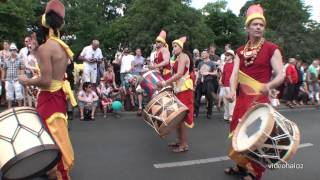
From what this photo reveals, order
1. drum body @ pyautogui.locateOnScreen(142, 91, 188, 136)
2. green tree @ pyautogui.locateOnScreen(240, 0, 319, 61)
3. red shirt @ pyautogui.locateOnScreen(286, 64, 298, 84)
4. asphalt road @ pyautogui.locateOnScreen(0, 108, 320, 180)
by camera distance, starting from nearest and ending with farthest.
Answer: asphalt road @ pyautogui.locateOnScreen(0, 108, 320, 180) → drum body @ pyautogui.locateOnScreen(142, 91, 188, 136) → red shirt @ pyautogui.locateOnScreen(286, 64, 298, 84) → green tree @ pyautogui.locateOnScreen(240, 0, 319, 61)

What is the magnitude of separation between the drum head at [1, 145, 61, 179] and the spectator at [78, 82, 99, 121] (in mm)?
7113

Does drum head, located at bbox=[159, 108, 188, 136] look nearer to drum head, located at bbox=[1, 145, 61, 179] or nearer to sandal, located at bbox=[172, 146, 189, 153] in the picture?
sandal, located at bbox=[172, 146, 189, 153]

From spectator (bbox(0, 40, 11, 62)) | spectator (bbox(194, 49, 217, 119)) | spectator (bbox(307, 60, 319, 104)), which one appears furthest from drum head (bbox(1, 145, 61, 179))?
spectator (bbox(307, 60, 319, 104))

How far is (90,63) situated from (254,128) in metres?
8.29

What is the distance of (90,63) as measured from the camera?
12.4 meters

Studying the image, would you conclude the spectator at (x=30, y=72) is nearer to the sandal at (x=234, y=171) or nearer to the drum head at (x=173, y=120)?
the drum head at (x=173, y=120)

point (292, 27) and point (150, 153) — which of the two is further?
point (292, 27)

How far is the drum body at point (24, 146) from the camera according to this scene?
13.0ft

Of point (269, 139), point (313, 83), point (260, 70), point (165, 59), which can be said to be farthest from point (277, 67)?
point (313, 83)

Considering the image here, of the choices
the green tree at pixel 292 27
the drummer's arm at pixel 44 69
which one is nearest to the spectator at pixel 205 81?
the drummer's arm at pixel 44 69

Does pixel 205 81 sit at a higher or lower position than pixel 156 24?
lower

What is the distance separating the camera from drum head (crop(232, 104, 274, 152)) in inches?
175

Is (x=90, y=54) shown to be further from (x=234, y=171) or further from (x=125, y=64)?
(x=234, y=171)

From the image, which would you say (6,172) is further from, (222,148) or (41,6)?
(41,6)
